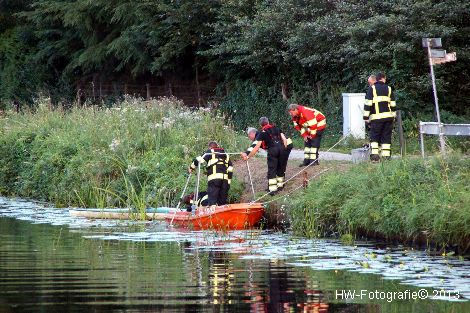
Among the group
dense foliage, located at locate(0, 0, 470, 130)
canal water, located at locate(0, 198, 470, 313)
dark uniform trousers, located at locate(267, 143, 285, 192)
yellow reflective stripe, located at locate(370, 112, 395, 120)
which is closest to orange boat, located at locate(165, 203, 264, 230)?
canal water, located at locate(0, 198, 470, 313)

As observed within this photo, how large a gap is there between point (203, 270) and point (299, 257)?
2120mm

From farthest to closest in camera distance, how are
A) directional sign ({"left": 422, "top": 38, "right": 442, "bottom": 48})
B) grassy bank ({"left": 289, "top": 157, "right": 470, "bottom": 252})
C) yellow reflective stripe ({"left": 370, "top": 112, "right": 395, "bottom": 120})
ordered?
yellow reflective stripe ({"left": 370, "top": 112, "right": 395, "bottom": 120}) < directional sign ({"left": 422, "top": 38, "right": 442, "bottom": 48}) < grassy bank ({"left": 289, "top": 157, "right": 470, "bottom": 252})

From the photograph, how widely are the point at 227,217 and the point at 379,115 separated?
4.01 meters

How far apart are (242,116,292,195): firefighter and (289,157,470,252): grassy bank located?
1.60 metres

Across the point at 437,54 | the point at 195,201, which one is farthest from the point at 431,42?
the point at 195,201

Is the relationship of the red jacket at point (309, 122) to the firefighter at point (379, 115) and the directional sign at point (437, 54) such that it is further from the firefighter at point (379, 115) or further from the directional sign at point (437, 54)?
the directional sign at point (437, 54)

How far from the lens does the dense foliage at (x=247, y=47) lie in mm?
33625

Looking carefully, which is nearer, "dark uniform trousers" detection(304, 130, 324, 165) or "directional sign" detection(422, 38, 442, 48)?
"directional sign" detection(422, 38, 442, 48)

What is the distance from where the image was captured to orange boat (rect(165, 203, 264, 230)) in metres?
23.2

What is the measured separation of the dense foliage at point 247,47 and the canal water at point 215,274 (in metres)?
12.2

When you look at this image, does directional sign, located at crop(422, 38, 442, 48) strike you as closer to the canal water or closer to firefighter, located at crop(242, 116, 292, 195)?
firefighter, located at crop(242, 116, 292, 195)

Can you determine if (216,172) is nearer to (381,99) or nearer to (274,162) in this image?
(274,162)

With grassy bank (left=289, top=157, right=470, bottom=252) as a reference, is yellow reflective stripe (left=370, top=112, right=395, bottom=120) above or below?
above

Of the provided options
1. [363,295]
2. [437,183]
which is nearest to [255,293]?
[363,295]
